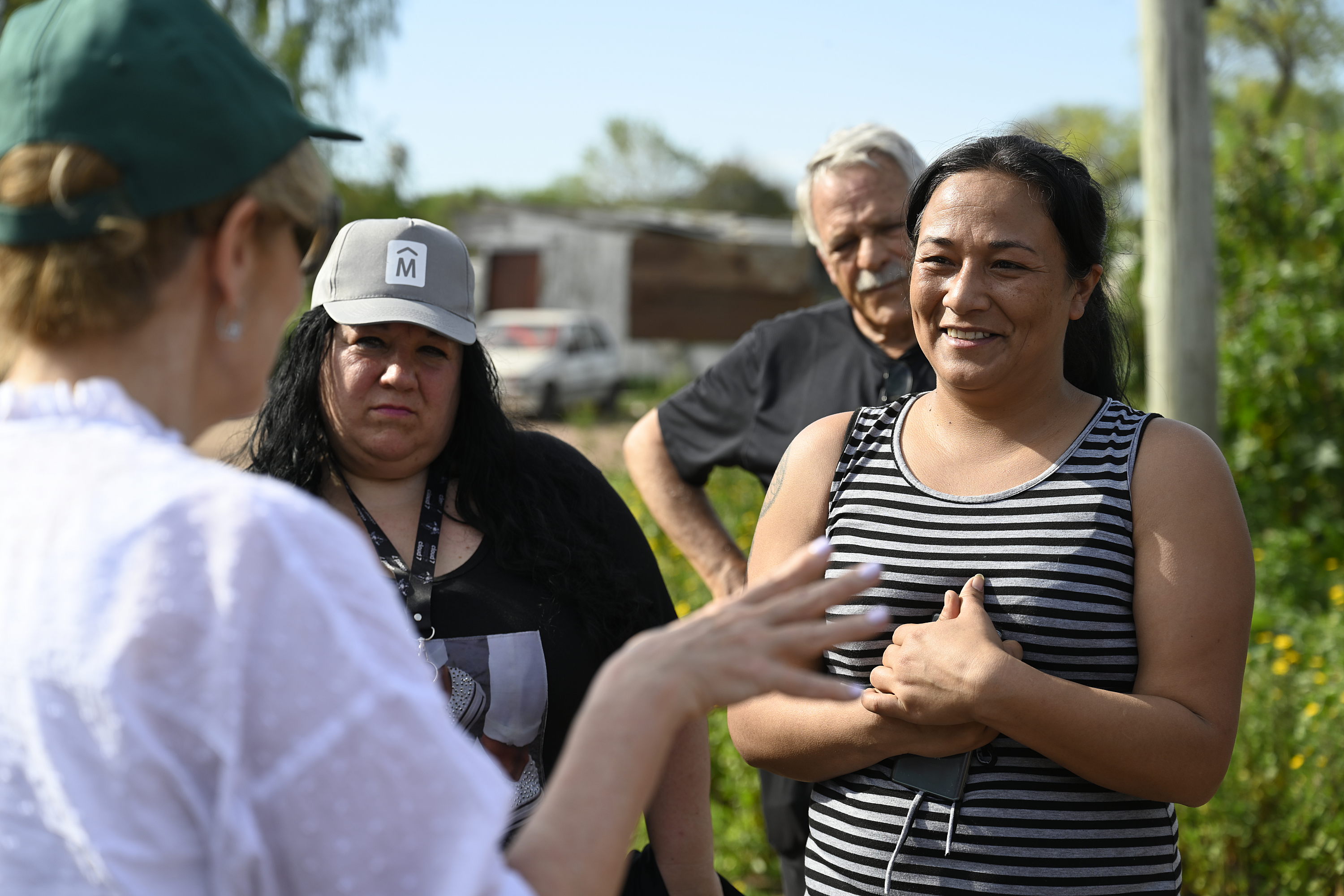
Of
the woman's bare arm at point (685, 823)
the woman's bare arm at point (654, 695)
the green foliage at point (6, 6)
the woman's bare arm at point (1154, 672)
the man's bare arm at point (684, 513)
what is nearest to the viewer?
the woman's bare arm at point (654, 695)

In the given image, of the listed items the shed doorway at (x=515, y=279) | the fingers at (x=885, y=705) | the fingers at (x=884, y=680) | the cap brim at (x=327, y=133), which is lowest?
the fingers at (x=885, y=705)

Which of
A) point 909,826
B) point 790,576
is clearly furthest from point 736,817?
point 790,576

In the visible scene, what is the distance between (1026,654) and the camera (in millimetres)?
1956

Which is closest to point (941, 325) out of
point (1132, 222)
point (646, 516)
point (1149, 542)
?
point (1149, 542)

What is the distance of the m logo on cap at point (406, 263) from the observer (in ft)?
7.72

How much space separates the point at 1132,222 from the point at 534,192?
34915 millimetres

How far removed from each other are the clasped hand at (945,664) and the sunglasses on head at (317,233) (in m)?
1.10

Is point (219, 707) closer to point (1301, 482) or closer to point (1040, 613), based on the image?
point (1040, 613)

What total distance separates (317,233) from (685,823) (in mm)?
1444

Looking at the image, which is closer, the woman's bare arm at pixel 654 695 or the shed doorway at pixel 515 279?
the woman's bare arm at pixel 654 695

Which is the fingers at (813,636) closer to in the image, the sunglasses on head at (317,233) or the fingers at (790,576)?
the fingers at (790,576)

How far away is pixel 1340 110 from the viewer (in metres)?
19.1

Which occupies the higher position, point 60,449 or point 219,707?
point 60,449

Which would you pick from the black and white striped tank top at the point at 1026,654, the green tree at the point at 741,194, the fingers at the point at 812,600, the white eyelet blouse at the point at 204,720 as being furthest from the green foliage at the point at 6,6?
the green tree at the point at 741,194
